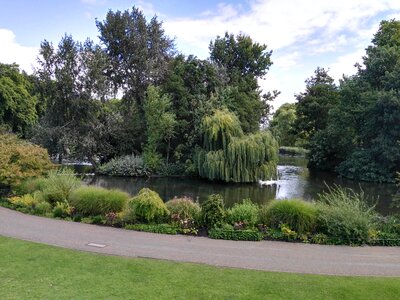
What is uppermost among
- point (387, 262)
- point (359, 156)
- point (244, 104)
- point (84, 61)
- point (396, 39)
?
point (396, 39)

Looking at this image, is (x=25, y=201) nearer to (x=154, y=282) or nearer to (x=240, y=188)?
(x=154, y=282)

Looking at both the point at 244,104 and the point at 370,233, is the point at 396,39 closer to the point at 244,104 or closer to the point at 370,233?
the point at 244,104

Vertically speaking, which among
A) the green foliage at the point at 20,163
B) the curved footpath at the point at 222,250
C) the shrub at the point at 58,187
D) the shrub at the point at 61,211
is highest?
the green foliage at the point at 20,163

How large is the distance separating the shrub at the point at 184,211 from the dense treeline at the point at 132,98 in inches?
573

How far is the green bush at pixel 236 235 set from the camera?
419 inches

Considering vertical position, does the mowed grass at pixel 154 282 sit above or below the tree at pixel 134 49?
below

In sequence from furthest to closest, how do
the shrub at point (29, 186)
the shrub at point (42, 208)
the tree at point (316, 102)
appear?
the tree at point (316, 102) → the shrub at point (29, 186) → the shrub at point (42, 208)

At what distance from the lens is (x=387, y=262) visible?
29.2 feet

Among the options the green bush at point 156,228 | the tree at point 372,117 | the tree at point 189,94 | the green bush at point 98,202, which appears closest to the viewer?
the green bush at point 156,228

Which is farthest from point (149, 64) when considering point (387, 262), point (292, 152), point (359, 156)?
point (292, 152)

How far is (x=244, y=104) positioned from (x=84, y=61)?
13.5m

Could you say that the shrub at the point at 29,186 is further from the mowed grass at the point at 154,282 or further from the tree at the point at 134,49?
the tree at the point at 134,49

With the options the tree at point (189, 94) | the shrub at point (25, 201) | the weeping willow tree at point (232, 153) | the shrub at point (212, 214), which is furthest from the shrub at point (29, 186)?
the tree at point (189, 94)

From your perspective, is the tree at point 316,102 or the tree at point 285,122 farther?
the tree at point 285,122
